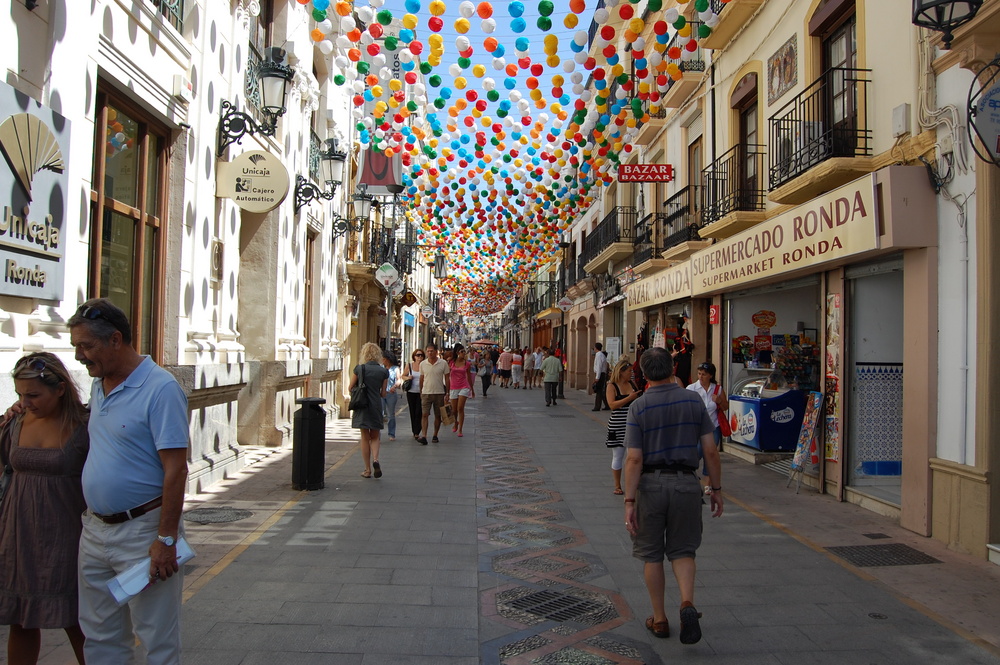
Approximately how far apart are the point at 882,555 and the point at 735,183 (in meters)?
7.41

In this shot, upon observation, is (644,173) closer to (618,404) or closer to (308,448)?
(618,404)

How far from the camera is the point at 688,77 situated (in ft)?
46.8

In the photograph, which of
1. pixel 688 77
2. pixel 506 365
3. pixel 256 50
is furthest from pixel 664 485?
pixel 506 365

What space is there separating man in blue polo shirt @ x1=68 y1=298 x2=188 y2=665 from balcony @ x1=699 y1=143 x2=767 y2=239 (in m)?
9.78

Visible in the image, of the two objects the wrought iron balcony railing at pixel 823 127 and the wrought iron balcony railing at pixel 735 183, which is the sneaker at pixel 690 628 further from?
the wrought iron balcony railing at pixel 735 183

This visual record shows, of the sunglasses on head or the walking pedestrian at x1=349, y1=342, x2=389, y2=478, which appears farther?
the walking pedestrian at x1=349, y1=342, x2=389, y2=478

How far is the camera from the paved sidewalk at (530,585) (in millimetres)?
4152

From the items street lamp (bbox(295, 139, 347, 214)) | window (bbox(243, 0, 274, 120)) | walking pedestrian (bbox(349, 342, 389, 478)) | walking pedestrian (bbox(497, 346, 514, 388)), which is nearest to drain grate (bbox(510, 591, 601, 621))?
walking pedestrian (bbox(349, 342, 389, 478))

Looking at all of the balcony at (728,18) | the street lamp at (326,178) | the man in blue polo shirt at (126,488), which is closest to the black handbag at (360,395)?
the street lamp at (326,178)

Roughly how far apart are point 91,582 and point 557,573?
334 centimetres

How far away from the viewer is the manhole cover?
676 cm

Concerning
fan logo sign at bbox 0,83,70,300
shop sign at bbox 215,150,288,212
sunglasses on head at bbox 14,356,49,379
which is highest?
shop sign at bbox 215,150,288,212

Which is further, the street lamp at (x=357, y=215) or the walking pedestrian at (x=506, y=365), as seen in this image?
the walking pedestrian at (x=506, y=365)

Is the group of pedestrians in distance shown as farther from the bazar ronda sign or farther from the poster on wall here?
the poster on wall
